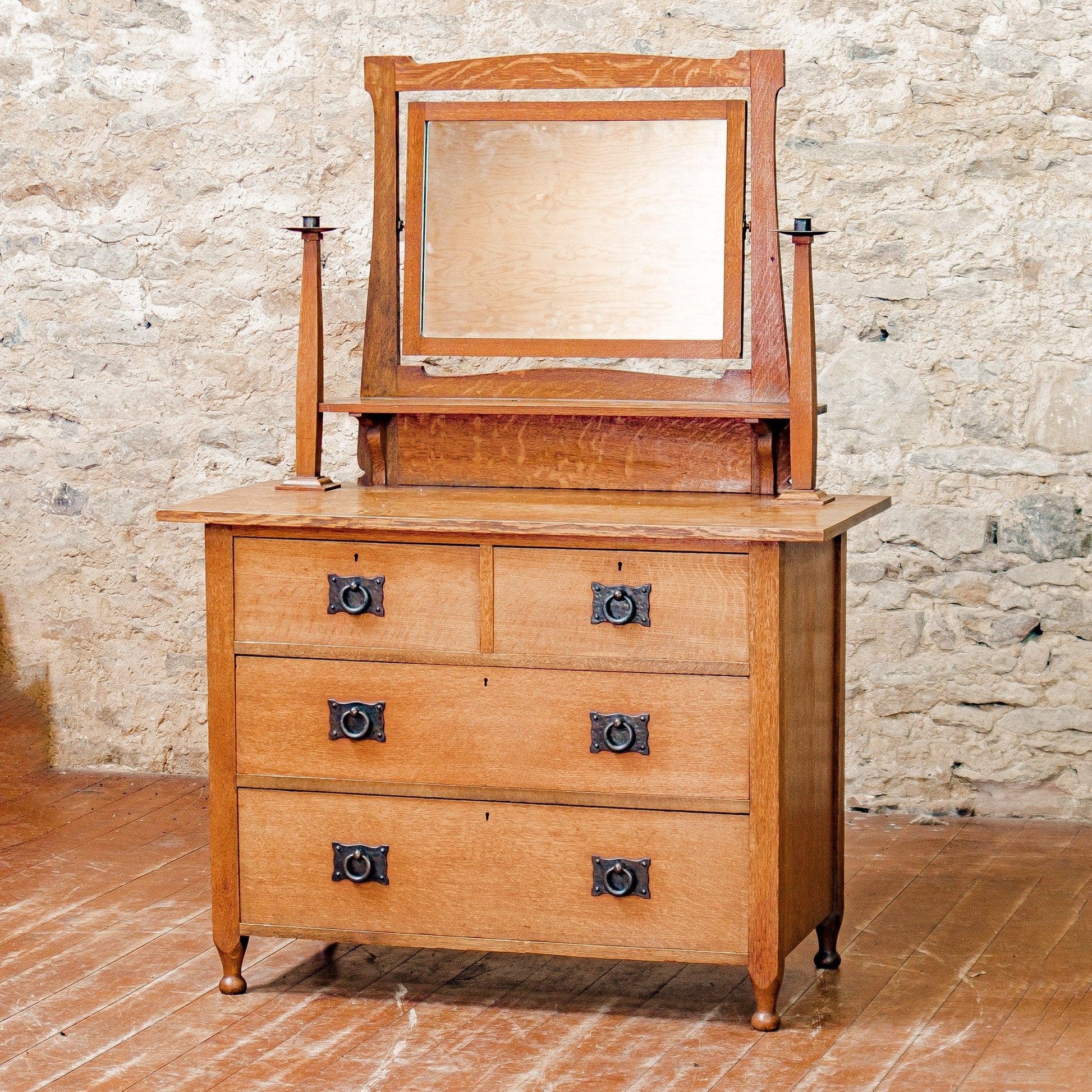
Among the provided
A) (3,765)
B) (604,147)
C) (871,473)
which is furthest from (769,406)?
(3,765)

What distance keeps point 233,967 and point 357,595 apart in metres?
0.77

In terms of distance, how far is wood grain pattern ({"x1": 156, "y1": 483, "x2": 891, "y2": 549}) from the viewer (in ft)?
8.86

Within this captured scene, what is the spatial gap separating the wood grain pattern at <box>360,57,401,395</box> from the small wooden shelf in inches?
3.5

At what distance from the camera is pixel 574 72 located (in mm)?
3221

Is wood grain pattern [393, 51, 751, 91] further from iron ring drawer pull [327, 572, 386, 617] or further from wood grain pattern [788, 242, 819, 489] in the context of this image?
iron ring drawer pull [327, 572, 386, 617]

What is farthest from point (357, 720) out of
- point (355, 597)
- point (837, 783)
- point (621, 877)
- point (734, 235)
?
point (734, 235)

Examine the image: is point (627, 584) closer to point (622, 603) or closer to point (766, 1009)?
point (622, 603)

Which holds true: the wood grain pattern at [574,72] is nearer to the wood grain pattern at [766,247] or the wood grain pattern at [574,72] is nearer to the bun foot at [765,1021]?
the wood grain pattern at [766,247]

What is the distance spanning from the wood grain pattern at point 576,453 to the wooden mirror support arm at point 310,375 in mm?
178

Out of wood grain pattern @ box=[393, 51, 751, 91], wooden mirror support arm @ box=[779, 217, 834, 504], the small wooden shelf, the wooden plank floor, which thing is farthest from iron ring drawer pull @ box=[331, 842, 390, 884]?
wood grain pattern @ box=[393, 51, 751, 91]

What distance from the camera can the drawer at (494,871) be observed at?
9.12 feet

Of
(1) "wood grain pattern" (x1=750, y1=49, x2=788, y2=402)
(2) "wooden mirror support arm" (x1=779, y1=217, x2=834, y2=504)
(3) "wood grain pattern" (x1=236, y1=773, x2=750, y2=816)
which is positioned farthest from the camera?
(1) "wood grain pattern" (x1=750, y1=49, x2=788, y2=402)

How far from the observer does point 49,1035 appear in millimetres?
2834

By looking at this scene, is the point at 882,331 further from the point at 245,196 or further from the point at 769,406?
the point at 245,196
